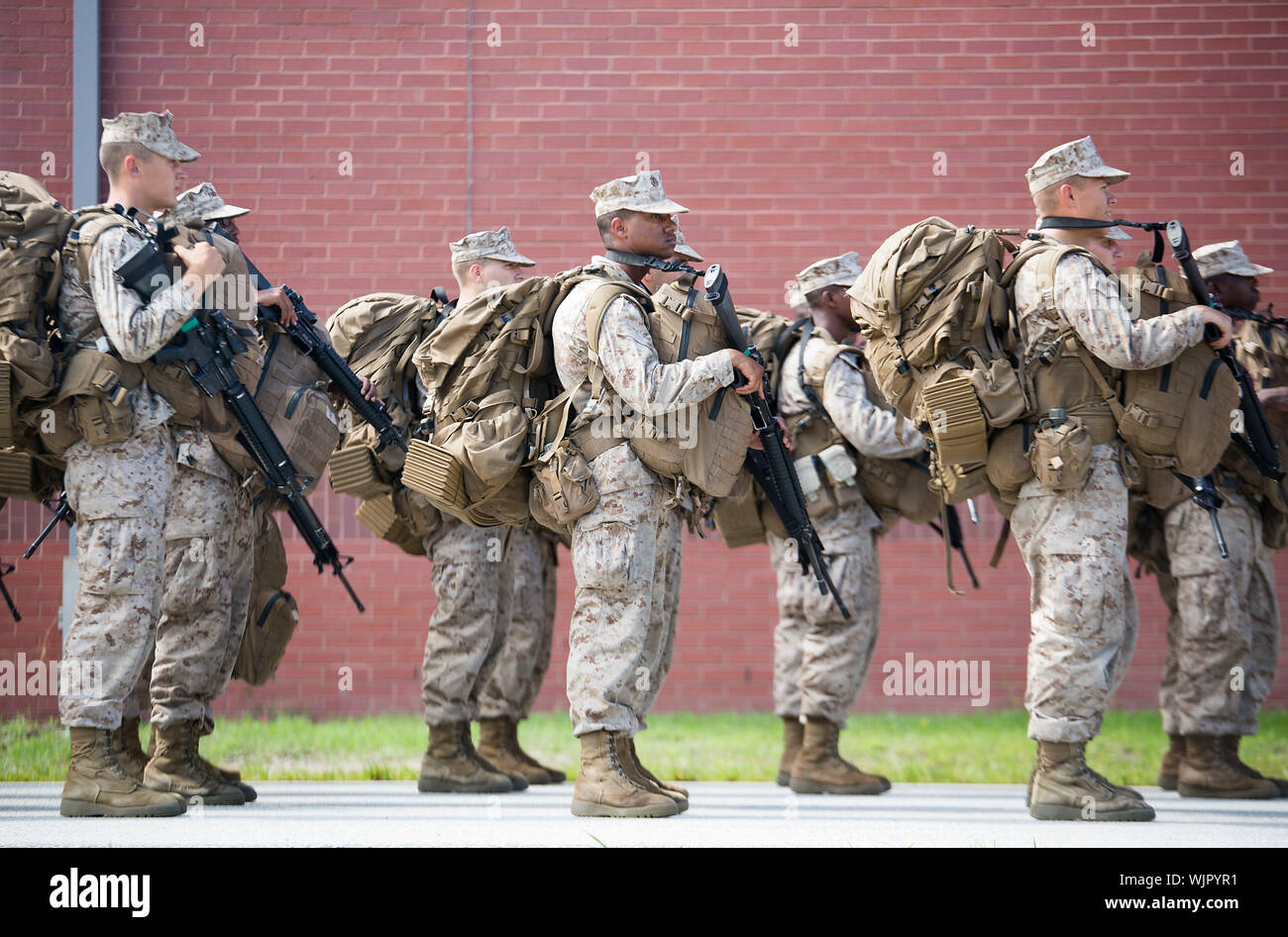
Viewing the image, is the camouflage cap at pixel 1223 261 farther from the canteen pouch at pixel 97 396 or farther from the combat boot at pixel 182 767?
the combat boot at pixel 182 767

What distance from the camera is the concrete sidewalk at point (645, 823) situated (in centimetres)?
381

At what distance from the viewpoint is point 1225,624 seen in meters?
5.26

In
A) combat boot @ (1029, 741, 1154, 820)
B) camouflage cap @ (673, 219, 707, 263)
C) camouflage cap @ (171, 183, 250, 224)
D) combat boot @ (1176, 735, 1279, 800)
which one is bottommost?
combat boot @ (1176, 735, 1279, 800)

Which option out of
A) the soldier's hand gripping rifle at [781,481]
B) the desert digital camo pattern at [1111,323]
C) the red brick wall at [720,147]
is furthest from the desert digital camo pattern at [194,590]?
the desert digital camo pattern at [1111,323]

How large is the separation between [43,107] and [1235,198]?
→ 268 inches

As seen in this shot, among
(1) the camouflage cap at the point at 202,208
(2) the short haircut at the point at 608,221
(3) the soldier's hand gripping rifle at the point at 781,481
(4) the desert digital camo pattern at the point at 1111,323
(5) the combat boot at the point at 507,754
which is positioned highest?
(1) the camouflage cap at the point at 202,208

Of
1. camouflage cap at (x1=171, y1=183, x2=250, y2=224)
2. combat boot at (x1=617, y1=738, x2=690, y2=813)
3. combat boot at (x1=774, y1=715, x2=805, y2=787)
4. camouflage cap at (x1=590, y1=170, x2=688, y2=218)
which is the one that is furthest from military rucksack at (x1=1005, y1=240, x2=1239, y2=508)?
camouflage cap at (x1=171, y1=183, x2=250, y2=224)

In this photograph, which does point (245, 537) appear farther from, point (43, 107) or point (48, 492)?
point (43, 107)

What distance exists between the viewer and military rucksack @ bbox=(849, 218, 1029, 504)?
175 inches

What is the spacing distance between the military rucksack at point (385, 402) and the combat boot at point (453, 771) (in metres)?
0.84

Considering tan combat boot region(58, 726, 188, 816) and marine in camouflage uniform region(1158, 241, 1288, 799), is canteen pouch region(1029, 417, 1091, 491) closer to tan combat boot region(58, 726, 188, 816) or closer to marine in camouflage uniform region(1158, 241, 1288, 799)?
marine in camouflage uniform region(1158, 241, 1288, 799)

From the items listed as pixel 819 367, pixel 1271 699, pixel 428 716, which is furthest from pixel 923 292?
pixel 1271 699

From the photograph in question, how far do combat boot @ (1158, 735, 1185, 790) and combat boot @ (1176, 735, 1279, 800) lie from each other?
0.70ft

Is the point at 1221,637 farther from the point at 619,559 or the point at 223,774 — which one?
the point at 223,774
